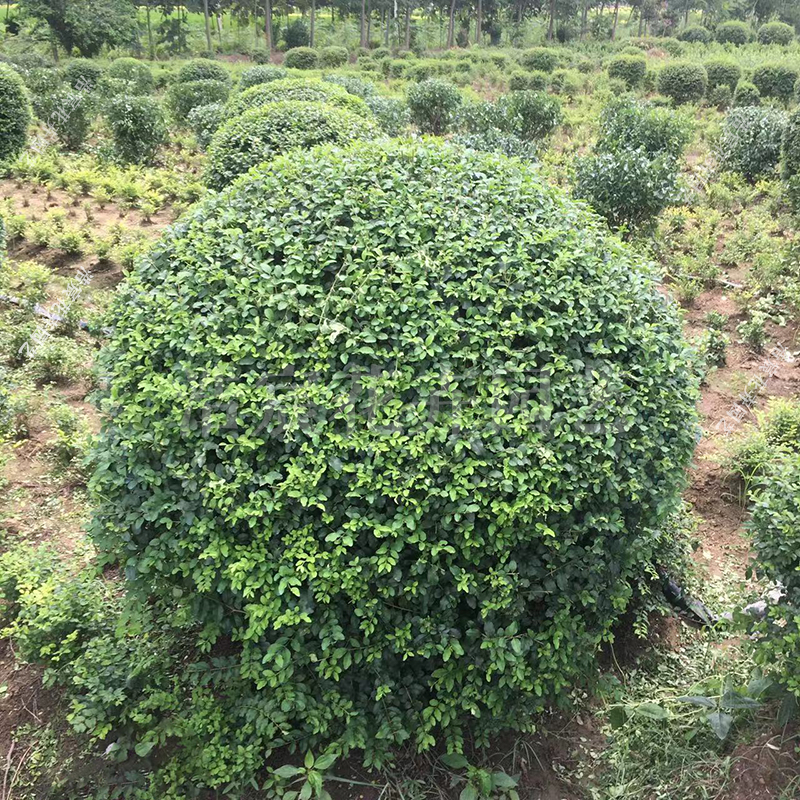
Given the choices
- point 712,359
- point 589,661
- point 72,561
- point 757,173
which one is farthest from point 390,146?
point 757,173

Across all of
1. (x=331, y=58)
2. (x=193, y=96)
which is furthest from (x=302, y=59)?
(x=193, y=96)

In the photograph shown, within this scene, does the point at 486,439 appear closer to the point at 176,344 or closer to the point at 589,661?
the point at 589,661

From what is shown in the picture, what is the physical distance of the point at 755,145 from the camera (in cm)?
924

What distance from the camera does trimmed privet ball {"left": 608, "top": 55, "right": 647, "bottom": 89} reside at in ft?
65.2

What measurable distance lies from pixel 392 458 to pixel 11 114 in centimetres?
941

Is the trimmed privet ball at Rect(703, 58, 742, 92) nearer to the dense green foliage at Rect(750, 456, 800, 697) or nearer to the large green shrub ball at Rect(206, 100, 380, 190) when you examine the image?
the large green shrub ball at Rect(206, 100, 380, 190)

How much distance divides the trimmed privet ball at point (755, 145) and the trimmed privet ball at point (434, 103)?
4.67m

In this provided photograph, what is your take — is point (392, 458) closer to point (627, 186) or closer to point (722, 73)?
point (627, 186)

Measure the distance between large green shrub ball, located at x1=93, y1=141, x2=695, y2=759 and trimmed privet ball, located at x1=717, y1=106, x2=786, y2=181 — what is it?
8159 millimetres

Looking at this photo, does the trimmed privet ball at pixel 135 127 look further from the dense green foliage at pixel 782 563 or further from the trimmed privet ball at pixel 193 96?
the dense green foliage at pixel 782 563

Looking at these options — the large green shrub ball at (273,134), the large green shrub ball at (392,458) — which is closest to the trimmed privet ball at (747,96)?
the large green shrub ball at (273,134)

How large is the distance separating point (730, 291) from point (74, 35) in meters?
27.3

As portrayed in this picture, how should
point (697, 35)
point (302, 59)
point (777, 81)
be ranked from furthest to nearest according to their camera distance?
point (697, 35)
point (302, 59)
point (777, 81)

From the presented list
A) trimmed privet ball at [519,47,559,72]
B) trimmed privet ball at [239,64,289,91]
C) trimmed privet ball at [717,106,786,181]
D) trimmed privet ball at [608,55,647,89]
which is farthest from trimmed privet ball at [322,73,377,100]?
trimmed privet ball at [519,47,559,72]
